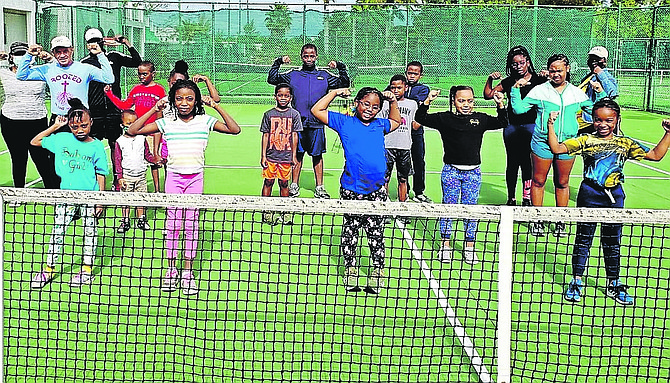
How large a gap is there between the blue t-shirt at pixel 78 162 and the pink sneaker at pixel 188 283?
120 cm

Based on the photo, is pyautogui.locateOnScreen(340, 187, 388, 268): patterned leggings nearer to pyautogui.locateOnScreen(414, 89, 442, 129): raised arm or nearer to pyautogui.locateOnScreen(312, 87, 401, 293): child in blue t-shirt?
pyautogui.locateOnScreen(312, 87, 401, 293): child in blue t-shirt

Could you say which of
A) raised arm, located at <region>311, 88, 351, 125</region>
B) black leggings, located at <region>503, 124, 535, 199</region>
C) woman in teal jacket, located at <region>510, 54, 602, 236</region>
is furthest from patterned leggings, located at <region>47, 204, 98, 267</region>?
black leggings, located at <region>503, 124, 535, 199</region>

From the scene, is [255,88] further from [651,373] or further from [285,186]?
[651,373]

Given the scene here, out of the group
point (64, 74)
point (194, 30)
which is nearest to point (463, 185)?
point (64, 74)

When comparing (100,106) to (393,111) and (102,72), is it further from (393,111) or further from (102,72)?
(393,111)

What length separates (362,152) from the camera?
6984 mm

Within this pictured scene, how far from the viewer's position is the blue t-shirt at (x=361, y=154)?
6.99 meters

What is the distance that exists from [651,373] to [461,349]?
117cm

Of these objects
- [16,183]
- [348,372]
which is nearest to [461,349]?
[348,372]

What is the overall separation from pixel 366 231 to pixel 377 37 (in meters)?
17.6

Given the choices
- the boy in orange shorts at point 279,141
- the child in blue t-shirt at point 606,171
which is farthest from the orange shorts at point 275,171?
the child in blue t-shirt at point 606,171

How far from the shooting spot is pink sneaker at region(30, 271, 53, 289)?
21.9ft

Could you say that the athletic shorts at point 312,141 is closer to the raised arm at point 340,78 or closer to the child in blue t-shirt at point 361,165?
the raised arm at point 340,78

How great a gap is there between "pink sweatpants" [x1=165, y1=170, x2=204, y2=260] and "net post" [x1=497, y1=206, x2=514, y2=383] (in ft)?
8.94
